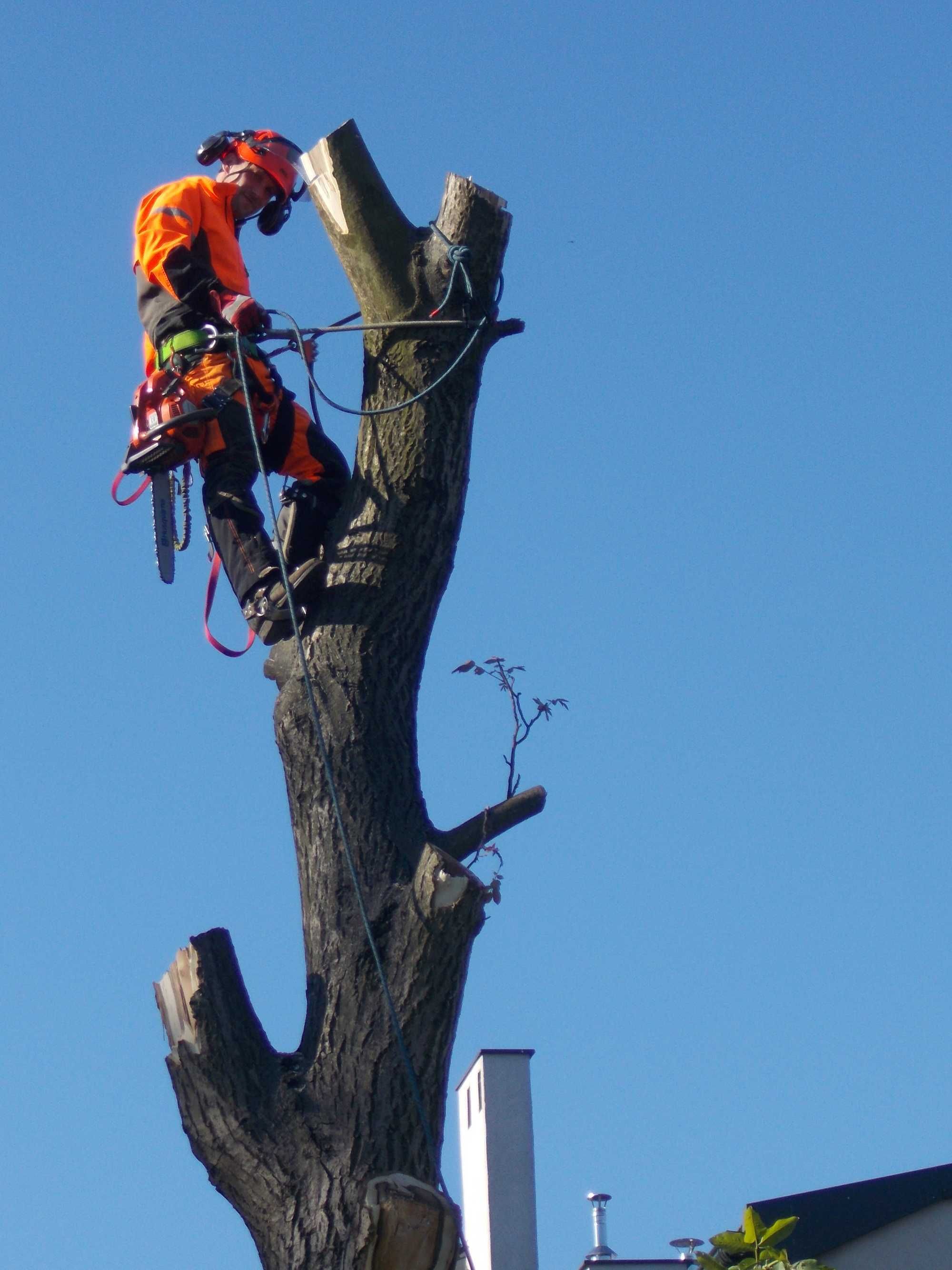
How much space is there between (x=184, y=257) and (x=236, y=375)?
421 mm

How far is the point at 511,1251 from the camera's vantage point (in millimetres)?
6512

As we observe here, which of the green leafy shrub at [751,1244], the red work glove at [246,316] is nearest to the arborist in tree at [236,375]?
the red work glove at [246,316]

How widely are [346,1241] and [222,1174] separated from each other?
284 mm

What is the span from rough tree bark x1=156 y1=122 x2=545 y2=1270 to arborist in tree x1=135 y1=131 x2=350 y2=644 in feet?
0.87

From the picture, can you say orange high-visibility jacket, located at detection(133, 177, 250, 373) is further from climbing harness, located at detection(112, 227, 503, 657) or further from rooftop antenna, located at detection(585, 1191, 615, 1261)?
rooftop antenna, located at detection(585, 1191, 615, 1261)

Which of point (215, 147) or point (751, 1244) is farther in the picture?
point (215, 147)

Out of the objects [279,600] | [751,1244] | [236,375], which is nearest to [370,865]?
[279,600]

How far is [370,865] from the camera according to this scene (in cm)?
344

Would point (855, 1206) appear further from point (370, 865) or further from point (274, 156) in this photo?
point (274, 156)

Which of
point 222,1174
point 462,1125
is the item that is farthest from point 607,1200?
point 222,1174

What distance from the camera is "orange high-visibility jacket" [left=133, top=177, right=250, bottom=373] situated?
15.3 ft

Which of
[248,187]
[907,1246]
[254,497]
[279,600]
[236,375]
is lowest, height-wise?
[907,1246]

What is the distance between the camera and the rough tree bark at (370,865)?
307 centimetres

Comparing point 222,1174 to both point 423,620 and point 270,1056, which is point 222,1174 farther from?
point 423,620
